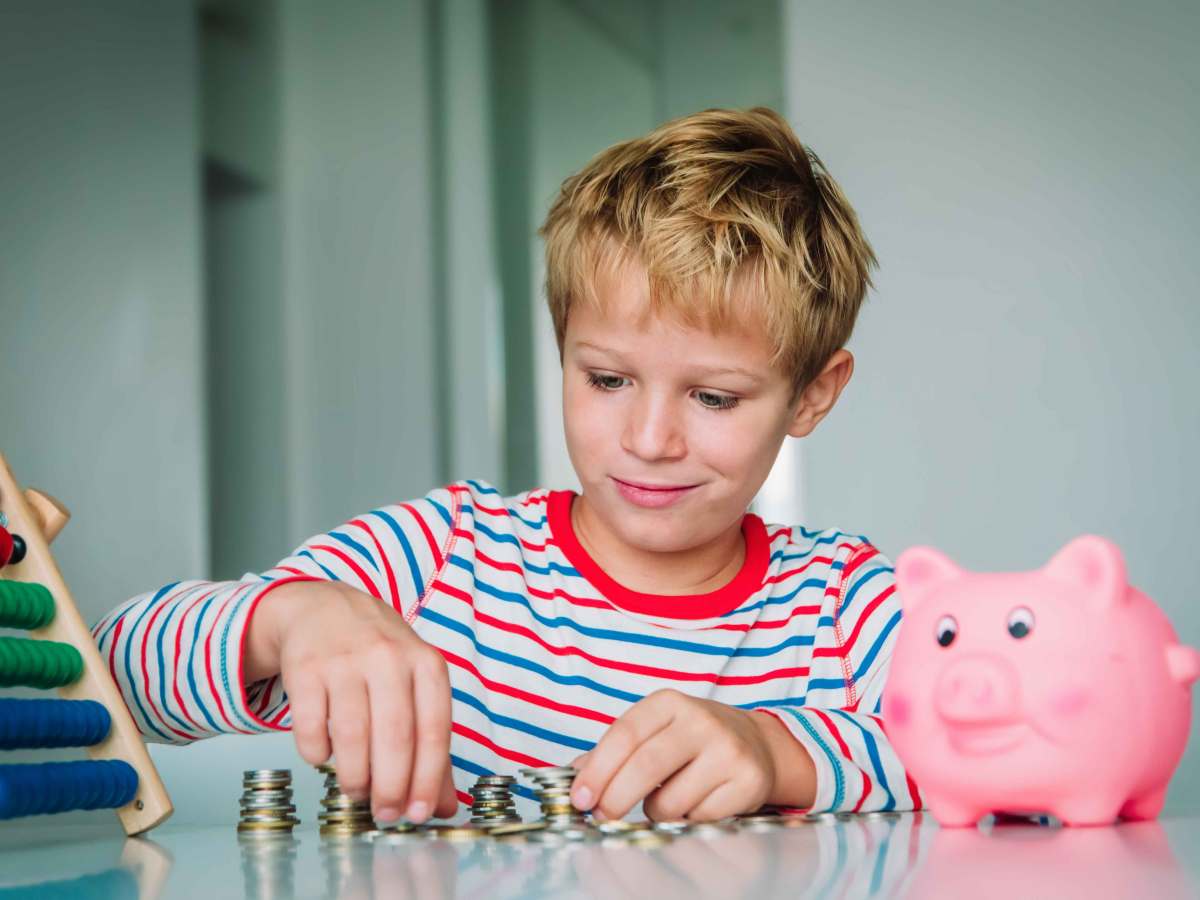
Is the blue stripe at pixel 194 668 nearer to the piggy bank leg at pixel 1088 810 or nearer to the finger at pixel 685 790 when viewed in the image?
the finger at pixel 685 790

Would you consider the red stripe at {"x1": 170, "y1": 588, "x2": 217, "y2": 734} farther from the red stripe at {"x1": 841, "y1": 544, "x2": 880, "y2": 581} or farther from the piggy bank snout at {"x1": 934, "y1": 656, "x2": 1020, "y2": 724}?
the red stripe at {"x1": 841, "y1": 544, "x2": 880, "y2": 581}

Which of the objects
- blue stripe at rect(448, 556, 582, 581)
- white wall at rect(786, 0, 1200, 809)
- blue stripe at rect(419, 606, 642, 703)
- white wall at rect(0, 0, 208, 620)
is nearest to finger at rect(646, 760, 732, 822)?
blue stripe at rect(419, 606, 642, 703)

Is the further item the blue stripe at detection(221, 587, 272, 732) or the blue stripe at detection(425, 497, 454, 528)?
the blue stripe at detection(425, 497, 454, 528)

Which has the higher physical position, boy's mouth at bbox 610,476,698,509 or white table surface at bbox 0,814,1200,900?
boy's mouth at bbox 610,476,698,509

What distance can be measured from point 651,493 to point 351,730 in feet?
1.75

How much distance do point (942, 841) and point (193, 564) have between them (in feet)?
8.47

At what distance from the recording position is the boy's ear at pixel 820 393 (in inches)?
54.4

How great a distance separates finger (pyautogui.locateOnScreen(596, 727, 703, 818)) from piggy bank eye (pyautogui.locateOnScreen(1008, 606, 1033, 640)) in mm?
208

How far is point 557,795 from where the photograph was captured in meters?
0.76

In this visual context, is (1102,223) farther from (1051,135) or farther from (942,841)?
(942,841)

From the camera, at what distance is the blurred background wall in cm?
246

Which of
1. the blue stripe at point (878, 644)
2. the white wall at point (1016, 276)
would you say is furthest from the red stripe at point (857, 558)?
the white wall at point (1016, 276)

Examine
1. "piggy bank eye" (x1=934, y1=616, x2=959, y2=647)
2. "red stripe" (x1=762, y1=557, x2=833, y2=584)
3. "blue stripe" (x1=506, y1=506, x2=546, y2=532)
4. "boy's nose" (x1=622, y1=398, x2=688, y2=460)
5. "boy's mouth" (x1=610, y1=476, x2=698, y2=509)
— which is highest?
"boy's nose" (x1=622, y1=398, x2=688, y2=460)

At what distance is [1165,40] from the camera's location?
2455 mm
